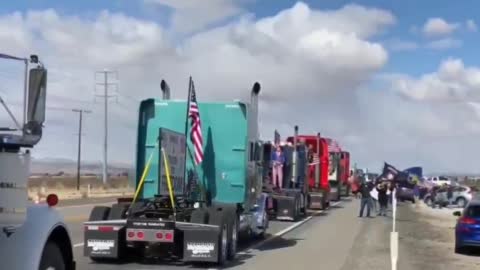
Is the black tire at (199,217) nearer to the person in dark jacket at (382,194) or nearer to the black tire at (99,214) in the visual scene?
the black tire at (99,214)

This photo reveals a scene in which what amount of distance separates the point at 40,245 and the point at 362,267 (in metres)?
9.84

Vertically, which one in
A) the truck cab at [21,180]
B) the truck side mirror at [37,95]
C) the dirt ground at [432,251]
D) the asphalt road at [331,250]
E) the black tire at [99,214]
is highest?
the truck side mirror at [37,95]

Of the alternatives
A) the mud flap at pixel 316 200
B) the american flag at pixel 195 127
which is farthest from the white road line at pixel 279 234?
the mud flap at pixel 316 200

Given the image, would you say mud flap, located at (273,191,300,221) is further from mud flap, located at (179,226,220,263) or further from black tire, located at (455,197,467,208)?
black tire, located at (455,197,467,208)

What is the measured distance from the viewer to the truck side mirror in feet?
20.3

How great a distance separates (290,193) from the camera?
99.0ft

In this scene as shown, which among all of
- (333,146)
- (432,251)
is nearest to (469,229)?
(432,251)

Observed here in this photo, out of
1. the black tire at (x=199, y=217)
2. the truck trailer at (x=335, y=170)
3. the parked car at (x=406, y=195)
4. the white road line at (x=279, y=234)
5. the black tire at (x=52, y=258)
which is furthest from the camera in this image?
the parked car at (x=406, y=195)

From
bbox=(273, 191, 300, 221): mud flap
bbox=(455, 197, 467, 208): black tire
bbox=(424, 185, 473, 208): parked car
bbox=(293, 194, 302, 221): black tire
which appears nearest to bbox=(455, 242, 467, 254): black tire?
bbox=(273, 191, 300, 221): mud flap

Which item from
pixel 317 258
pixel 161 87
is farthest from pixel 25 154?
pixel 161 87

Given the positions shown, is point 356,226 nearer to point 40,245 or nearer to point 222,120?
point 222,120

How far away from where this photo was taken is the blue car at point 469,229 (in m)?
18.9

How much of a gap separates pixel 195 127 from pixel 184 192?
1.54m

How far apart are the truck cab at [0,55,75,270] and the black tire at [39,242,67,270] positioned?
11 cm
